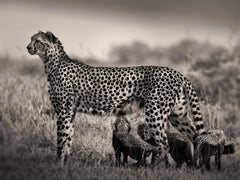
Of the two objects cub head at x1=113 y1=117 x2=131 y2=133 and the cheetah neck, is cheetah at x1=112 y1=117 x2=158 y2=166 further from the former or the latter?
the cheetah neck

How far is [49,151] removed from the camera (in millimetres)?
10484

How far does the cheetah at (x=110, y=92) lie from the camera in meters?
10.8

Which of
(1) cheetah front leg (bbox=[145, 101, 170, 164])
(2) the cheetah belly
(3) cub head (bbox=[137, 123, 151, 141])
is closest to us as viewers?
(1) cheetah front leg (bbox=[145, 101, 170, 164])

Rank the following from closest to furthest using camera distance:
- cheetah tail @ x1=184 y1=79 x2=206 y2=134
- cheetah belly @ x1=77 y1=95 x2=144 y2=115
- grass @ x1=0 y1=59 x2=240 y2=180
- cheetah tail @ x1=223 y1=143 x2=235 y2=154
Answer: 1. grass @ x1=0 y1=59 x2=240 y2=180
2. cheetah tail @ x1=223 y1=143 x2=235 y2=154
3. cheetah belly @ x1=77 y1=95 x2=144 y2=115
4. cheetah tail @ x1=184 y1=79 x2=206 y2=134

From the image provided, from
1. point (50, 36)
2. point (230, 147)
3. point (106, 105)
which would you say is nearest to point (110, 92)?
point (106, 105)

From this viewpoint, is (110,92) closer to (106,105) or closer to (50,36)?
(106,105)

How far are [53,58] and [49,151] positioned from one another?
1546mm

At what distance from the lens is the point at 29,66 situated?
1003 inches

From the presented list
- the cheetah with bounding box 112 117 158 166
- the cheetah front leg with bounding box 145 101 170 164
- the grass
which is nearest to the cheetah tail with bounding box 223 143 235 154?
the grass

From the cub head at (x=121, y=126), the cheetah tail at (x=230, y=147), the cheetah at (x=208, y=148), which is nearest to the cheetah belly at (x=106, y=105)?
the cub head at (x=121, y=126)

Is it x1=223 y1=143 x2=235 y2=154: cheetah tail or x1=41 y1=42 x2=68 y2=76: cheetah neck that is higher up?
x1=41 y1=42 x2=68 y2=76: cheetah neck

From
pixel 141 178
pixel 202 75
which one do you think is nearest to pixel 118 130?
pixel 141 178

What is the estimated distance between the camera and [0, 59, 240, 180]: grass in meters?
8.60

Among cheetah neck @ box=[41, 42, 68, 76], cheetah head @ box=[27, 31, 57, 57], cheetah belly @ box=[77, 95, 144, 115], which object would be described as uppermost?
cheetah head @ box=[27, 31, 57, 57]
